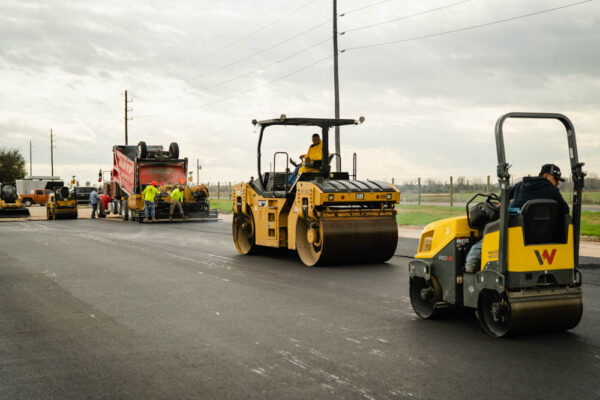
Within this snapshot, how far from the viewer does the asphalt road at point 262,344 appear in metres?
4.88

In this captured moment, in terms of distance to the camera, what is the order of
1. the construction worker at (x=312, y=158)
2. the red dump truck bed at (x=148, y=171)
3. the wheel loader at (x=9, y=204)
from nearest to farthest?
the construction worker at (x=312, y=158) → the red dump truck bed at (x=148, y=171) → the wheel loader at (x=9, y=204)

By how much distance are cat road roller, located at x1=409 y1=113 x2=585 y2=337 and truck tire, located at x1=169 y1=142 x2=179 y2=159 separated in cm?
2558

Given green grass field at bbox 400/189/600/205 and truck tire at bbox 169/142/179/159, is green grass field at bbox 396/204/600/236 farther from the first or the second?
truck tire at bbox 169/142/179/159

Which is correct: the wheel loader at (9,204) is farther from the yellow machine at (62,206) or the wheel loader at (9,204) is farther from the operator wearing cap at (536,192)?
the operator wearing cap at (536,192)

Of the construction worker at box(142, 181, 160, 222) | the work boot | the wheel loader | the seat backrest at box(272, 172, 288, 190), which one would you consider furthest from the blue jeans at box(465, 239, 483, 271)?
the wheel loader

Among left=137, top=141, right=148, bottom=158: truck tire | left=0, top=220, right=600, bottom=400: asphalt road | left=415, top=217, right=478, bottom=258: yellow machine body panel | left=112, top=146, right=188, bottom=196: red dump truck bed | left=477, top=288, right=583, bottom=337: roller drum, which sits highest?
left=137, top=141, right=148, bottom=158: truck tire

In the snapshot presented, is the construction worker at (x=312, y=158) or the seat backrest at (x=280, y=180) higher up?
the construction worker at (x=312, y=158)

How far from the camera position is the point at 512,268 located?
5.96m

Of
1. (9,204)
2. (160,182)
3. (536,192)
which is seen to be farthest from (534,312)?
(9,204)

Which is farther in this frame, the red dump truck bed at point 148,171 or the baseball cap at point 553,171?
the red dump truck bed at point 148,171

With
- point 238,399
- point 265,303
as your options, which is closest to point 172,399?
point 238,399

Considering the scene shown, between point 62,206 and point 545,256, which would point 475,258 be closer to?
point 545,256

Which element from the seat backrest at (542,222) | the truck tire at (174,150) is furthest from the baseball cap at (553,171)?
the truck tire at (174,150)

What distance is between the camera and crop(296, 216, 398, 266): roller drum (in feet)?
38.7
